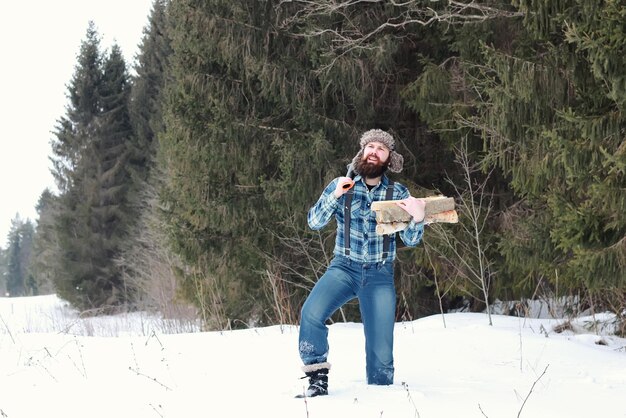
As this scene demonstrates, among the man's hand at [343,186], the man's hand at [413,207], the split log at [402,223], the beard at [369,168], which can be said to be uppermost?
the beard at [369,168]

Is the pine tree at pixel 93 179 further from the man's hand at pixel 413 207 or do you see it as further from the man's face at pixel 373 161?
the man's hand at pixel 413 207

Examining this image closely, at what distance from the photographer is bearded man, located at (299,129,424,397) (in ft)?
13.8

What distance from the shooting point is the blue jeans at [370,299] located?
13.9ft

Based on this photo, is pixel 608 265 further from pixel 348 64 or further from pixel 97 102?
pixel 97 102

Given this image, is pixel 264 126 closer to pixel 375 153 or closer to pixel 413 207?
pixel 375 153

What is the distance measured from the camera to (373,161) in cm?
438

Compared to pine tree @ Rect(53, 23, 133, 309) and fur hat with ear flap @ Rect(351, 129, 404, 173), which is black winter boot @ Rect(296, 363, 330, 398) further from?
→ pine tree @ Rect(53, 23, 133, 309)

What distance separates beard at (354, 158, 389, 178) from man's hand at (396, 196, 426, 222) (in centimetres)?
37

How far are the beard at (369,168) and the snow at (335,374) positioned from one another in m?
1.35

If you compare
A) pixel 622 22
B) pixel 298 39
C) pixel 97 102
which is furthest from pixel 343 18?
pixel 97 102

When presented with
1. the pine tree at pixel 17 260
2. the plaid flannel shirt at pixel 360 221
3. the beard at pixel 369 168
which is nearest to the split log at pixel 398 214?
the plaid flannel shirt at pixel 360 221

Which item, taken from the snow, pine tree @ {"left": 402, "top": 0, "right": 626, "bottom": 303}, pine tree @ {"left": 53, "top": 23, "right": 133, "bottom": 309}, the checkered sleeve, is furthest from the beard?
pine tree @ {"left": 53, "top": 23, "right": 133, "bottom": 309}

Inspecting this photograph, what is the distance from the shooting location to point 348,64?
913 centimetres

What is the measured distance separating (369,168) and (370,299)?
0.84m
